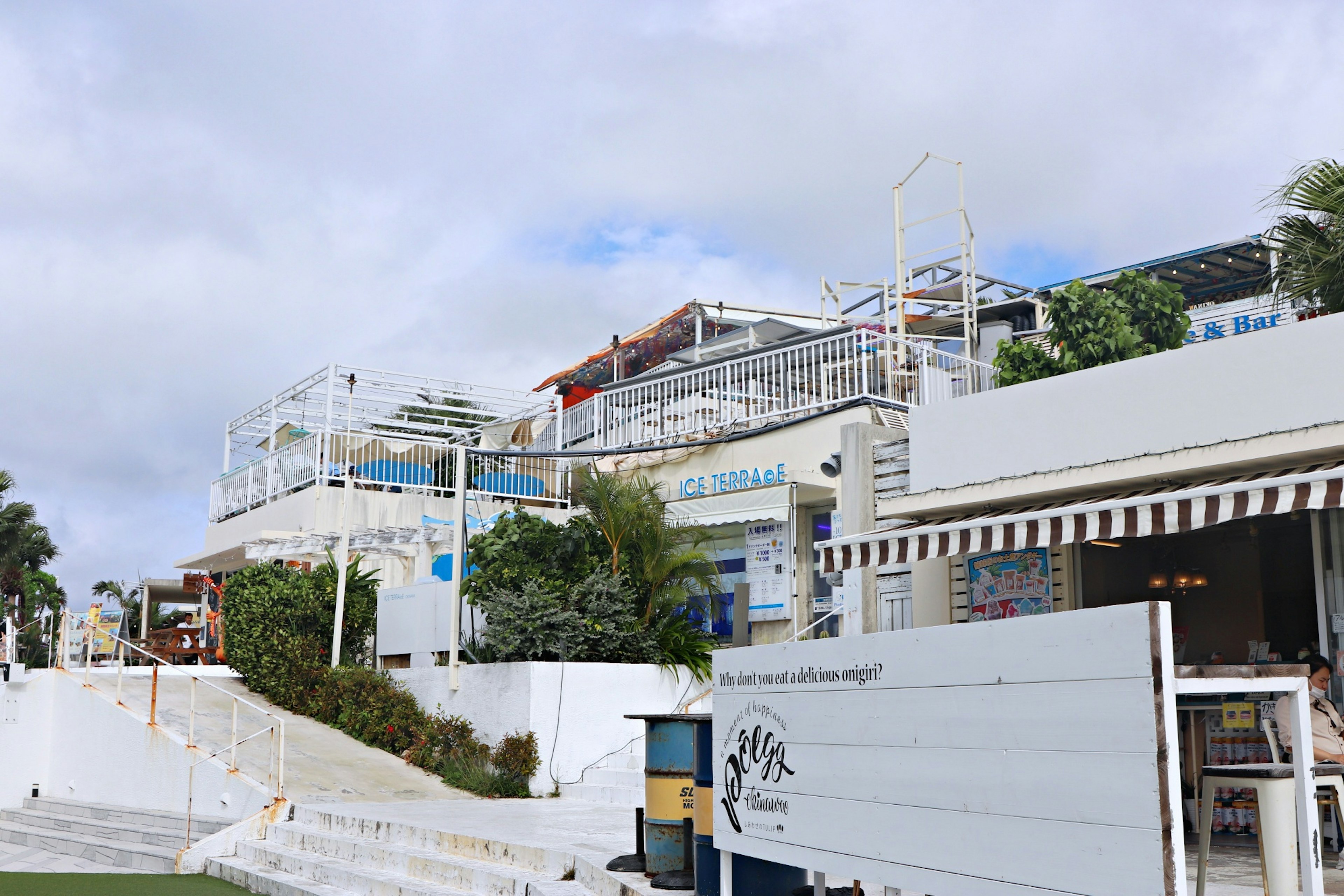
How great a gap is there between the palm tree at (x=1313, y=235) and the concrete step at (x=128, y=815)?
39.5ft

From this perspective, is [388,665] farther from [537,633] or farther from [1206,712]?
[1206,712]

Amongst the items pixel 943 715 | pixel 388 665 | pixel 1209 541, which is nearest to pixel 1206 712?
pixel 1209 541

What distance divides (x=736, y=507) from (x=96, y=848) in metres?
9.23

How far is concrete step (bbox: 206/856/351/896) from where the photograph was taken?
32.2 ft

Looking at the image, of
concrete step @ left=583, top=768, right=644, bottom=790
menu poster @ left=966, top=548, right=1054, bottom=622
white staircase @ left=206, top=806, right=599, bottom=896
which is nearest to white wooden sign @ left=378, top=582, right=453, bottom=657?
concrete step @ left=583, top=768, right=644, bottom=790

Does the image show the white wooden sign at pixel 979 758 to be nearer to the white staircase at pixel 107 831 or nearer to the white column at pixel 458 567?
the white column at pixel 458 567

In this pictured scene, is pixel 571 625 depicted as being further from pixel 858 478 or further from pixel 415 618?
pixel 858 478

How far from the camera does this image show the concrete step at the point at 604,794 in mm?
12586

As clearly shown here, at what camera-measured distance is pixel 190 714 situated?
15.7 m

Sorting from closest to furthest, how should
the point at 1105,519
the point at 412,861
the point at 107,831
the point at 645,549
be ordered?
1. the point at 1105,519
2. the point at 412,861
3. the point at 107,831
4. the point at 645,549

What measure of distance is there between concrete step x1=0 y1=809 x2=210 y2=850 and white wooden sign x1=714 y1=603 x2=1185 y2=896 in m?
9.63

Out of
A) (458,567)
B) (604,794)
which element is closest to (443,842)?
(604,794)

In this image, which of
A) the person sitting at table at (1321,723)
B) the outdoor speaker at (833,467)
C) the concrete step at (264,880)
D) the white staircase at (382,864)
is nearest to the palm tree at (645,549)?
the outdoor speaker at (833,467)

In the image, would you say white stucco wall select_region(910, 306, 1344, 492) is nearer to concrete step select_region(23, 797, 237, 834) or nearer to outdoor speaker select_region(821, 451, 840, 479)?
outdoor speaker select_region(821, 451, 840, 479)
